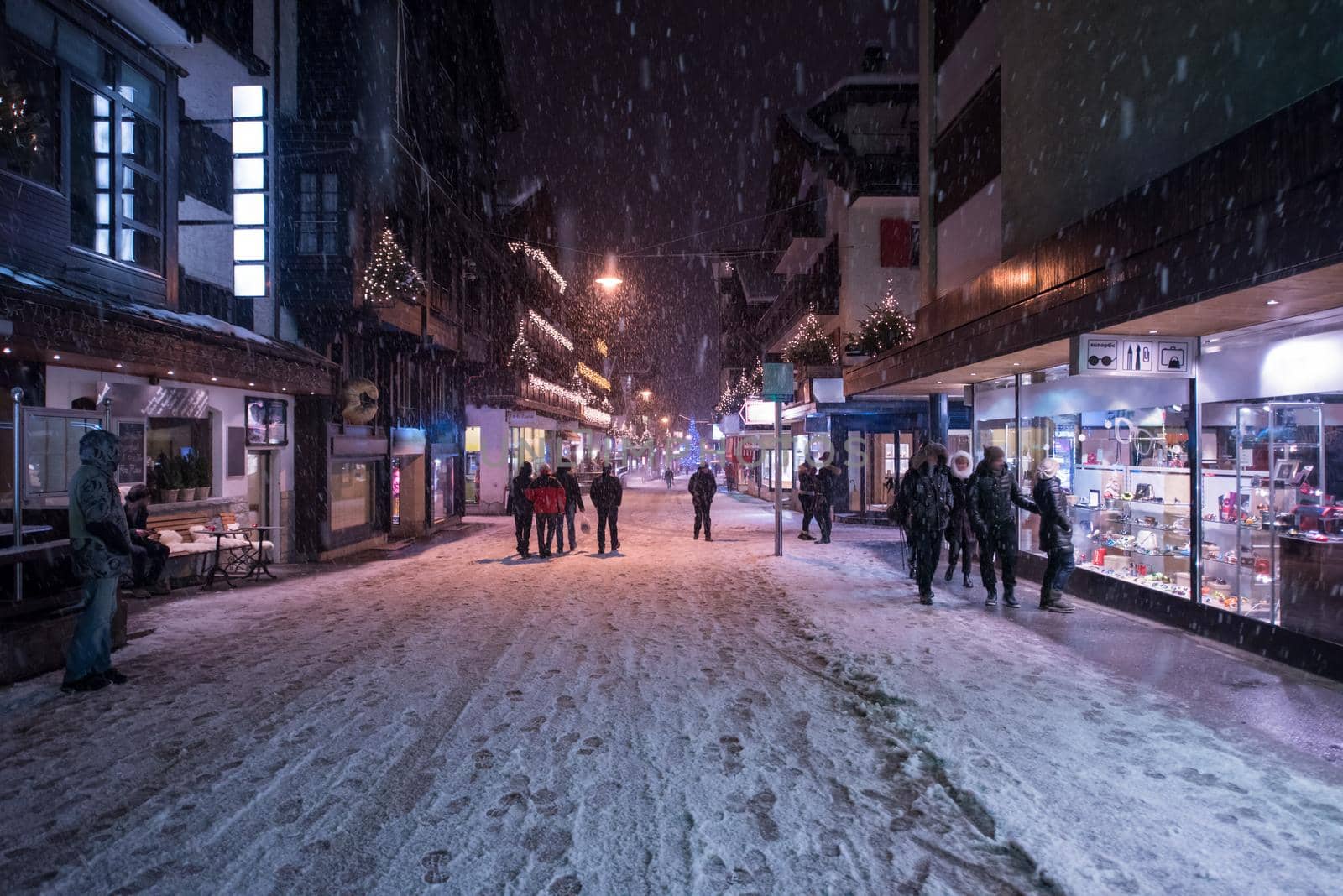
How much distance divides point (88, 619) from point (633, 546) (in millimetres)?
10973

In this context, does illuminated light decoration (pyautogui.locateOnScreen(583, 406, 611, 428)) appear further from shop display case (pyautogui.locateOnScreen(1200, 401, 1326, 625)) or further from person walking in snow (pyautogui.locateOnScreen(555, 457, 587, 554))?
shop display case (pyautogui.locateOnScreen(1200, 401, 1326, 625))

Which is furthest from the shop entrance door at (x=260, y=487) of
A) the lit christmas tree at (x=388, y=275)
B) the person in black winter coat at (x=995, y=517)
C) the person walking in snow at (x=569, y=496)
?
the person in black winter coat at (x=995, y=517)

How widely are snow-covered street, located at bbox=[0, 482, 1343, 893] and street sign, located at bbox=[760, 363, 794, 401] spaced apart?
23.1 ft

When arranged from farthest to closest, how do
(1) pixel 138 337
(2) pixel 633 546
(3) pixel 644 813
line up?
(2) pixel 633 546 → (1) pixel 138 337 → (3) pixel 644 813

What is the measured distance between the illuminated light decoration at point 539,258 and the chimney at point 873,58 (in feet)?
48.6

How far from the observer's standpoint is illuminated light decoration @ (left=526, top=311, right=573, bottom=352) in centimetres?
3730

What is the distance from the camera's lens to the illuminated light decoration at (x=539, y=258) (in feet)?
103

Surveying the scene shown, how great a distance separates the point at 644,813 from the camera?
154 inches

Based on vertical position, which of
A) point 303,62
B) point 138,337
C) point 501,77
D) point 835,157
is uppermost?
point 501,77

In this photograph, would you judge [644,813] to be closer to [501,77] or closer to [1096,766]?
[1096,766]

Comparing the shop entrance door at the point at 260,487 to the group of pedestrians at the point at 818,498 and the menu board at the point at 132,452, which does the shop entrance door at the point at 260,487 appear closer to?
the menu board at the point at 132,452

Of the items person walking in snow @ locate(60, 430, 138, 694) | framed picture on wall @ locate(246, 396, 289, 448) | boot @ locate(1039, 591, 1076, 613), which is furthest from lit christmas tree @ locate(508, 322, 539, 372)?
person walking in snow @ locate(60, 430, 138, 694)

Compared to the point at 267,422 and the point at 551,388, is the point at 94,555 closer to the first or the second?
the point at 267,422

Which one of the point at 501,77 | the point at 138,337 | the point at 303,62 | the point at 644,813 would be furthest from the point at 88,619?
the point at 501,77
